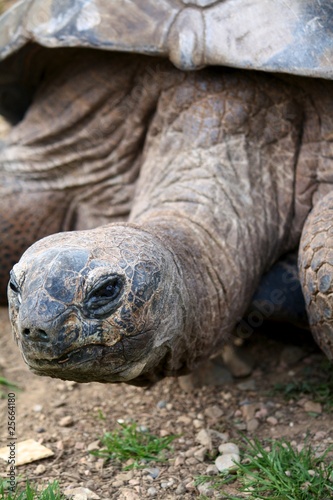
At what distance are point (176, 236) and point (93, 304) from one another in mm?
659

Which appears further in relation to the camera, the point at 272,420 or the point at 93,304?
the point at 272,420

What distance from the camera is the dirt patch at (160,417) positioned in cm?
272

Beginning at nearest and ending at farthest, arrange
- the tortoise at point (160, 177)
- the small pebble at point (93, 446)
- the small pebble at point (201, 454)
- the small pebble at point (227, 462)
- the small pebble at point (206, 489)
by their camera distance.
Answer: the tortoise at point (160, 177), the small pebble at point (206, 489), the small pebble at point (227, 462), the small pebble at point (201, 454), the small pebble at point (93, 446)

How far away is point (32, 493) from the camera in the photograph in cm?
246

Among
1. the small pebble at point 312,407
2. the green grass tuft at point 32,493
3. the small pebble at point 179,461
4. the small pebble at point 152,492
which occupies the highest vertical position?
the green grass tuft at point 32,493

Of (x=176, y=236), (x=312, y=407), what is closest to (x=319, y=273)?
(x=176, y=236)

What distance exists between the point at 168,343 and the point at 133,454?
1.87 ft

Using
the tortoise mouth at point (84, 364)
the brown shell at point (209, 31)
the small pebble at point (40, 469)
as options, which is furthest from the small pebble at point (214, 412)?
the brown shell at point (209, 31)

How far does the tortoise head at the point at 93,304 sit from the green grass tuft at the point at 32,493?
406 millimetres

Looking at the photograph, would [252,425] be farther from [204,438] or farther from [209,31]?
[209,31]

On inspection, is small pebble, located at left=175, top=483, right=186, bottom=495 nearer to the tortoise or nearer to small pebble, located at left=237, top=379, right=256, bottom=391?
the tortoise

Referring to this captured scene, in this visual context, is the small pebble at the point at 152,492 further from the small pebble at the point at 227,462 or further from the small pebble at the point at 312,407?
the small pebble at the point at 312,407

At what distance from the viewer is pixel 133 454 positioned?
2.86 meters

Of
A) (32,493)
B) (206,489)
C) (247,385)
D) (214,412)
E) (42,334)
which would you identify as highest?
(42,334)
